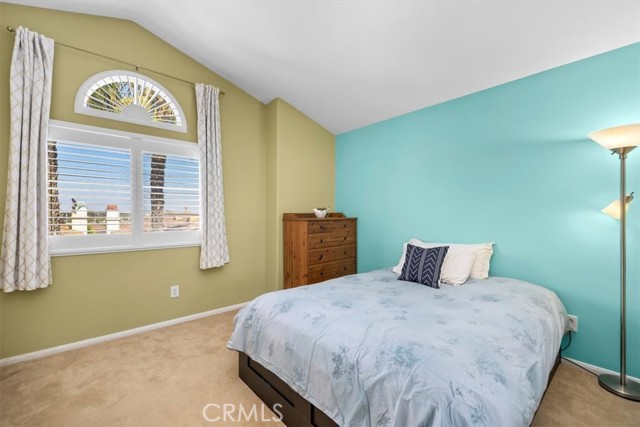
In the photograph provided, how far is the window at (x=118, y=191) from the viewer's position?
7.79 feet

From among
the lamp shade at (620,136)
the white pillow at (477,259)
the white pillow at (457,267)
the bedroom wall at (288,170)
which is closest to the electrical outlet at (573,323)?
the white pillow at (477,259)

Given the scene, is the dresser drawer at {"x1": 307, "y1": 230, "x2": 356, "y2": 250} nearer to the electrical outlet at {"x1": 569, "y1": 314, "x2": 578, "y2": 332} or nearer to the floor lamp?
the electrical outlet at {"x1": 569, "y1": 314, "x2": 578, "y2": 332}

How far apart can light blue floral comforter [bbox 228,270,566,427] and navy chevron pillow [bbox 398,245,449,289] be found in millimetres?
236

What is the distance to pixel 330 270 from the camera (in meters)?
3.47

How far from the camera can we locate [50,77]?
2238 mm

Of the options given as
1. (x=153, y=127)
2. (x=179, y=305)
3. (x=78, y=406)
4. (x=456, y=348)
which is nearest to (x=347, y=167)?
(x=153, y=127)

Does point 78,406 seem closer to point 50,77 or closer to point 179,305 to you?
point 179,305

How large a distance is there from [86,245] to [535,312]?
141 inches

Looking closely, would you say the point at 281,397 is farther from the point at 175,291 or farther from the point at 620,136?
the point at 620,136

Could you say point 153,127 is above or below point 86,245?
above

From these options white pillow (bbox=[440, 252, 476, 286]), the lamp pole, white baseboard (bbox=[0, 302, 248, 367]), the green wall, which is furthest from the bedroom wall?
the lamp pole

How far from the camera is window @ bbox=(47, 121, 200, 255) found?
2375 mm

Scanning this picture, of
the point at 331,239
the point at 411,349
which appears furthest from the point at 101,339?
the point at 411,349

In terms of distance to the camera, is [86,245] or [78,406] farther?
[86,245]
